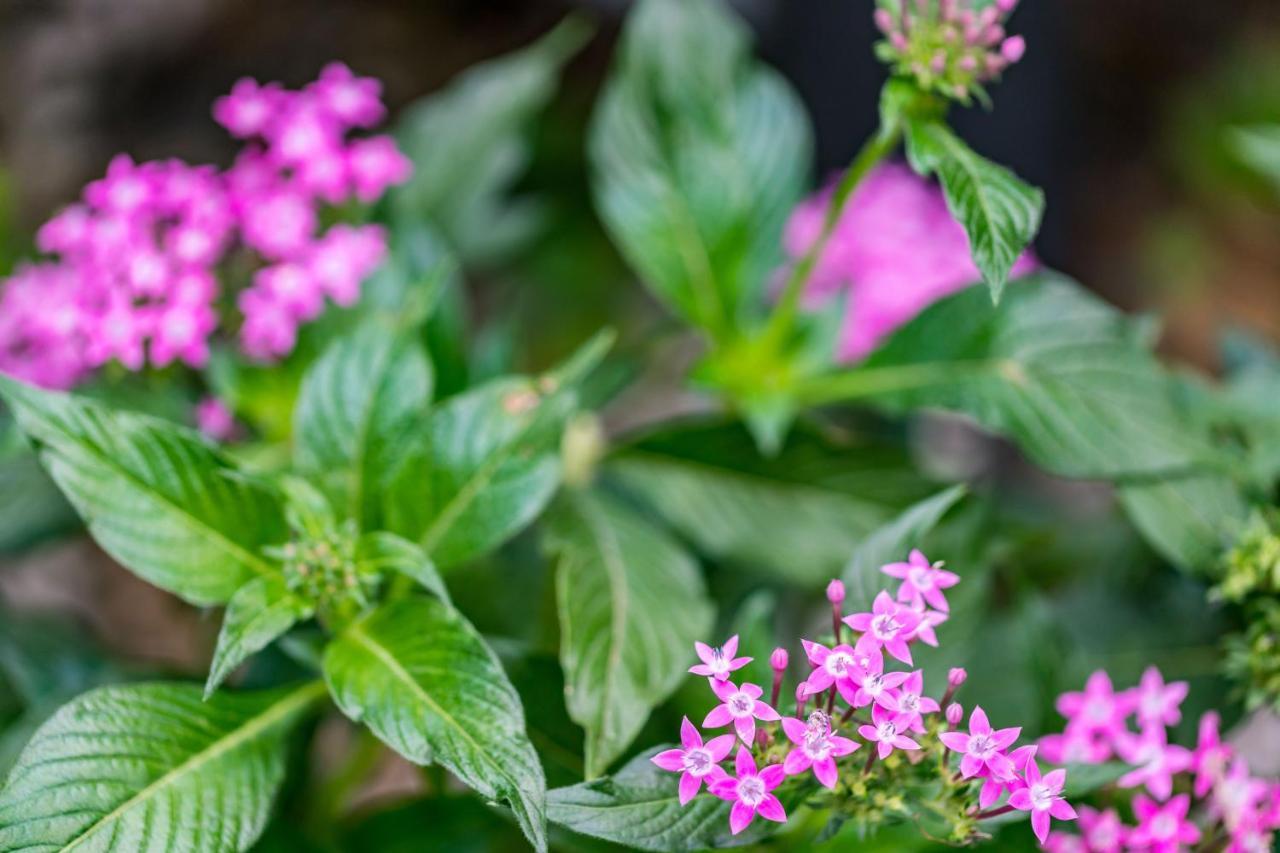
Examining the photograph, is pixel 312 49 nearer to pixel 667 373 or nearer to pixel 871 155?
pixel 667 373

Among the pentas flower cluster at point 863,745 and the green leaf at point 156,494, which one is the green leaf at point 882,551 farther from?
the green leaf at point 156,494

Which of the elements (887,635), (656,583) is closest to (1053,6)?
(656,583)

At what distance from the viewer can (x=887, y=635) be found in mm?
714

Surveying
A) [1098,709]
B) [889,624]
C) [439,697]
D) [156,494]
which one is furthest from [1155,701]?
[156,494]

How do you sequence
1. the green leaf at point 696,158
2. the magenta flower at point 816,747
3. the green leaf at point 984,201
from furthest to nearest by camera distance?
the green leaf at point 696,158 → the green leaf at point 984,201 → the magenta flower at point 816,747

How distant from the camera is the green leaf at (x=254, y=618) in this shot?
77 cm

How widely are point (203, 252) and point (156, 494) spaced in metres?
0.28

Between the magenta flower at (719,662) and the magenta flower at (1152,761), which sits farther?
the magenta flower at (1152,761)

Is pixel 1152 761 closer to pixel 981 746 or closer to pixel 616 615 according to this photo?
pixel 981 746

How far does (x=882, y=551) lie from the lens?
849 mm

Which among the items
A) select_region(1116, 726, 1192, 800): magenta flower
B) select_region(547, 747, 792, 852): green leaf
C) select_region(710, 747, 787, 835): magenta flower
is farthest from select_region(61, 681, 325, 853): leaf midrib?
select_region(1116, 726, 1192, 800): magenta flower

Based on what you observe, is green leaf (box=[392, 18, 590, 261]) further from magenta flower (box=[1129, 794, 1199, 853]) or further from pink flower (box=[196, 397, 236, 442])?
magenta flower (box=[1129, 794, 1199, 853])

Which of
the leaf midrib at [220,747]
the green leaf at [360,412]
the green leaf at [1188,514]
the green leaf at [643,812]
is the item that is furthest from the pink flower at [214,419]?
the green leaf at [1188,514]

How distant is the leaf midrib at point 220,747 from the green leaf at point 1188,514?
2.24ft
